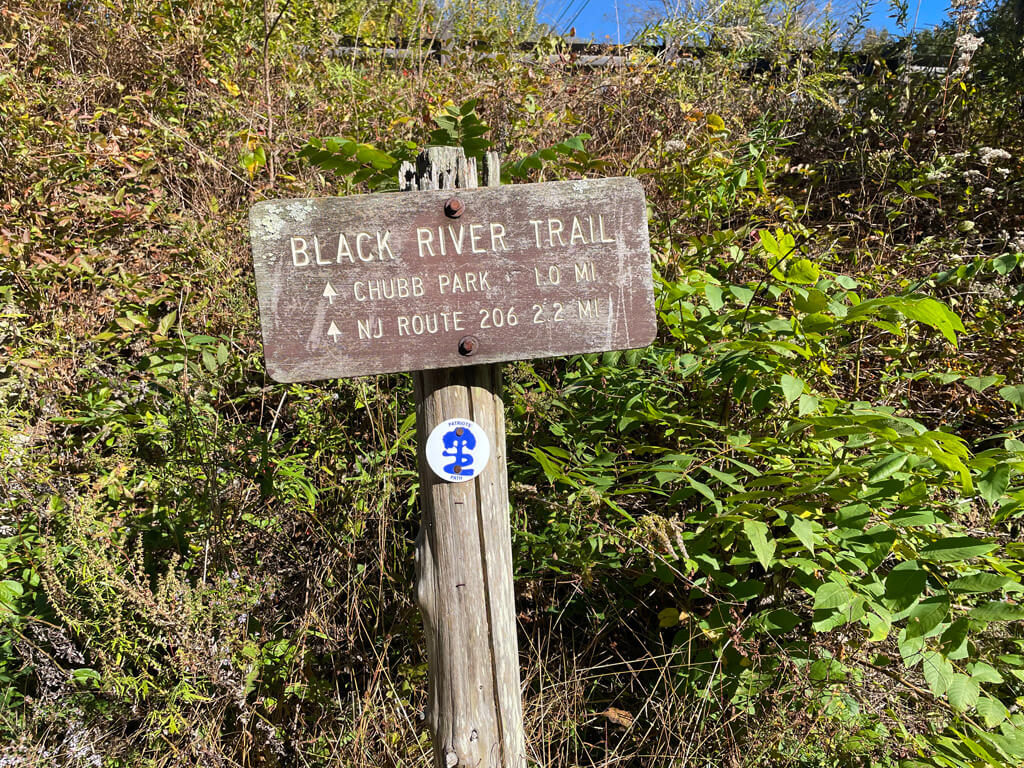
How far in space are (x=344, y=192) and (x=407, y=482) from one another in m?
1.27

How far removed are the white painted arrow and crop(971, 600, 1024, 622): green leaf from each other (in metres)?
1.43

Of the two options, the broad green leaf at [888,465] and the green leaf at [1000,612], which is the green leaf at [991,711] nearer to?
the green leaf at [1000,612]

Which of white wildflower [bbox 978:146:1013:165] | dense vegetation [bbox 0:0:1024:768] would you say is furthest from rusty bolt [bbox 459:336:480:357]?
white wildflower [bbox 978:146:1013:165]

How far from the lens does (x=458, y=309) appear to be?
1.39 meters

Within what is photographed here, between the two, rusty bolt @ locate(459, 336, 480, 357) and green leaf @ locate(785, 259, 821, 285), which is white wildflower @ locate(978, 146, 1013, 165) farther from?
rusty bolt @ locate(459, 336, 480, 357)

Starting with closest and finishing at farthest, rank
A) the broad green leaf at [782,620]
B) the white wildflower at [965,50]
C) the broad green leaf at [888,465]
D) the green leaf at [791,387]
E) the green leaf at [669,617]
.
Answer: the broad green leaf at [888,465]
the green leaf at [791,387]
the broad green leaf at [782,620]
the green leaf at [669,617]
the white wildflower at [965,50]

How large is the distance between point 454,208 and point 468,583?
2.65 ft

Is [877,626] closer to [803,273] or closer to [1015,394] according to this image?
[1015,394]

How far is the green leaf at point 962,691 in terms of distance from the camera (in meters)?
1.46

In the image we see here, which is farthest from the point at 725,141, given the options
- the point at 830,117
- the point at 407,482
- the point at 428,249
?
the point at 428,249

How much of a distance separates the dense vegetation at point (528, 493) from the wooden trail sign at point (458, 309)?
18cm

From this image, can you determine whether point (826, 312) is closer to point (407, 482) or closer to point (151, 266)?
point (407, 482)

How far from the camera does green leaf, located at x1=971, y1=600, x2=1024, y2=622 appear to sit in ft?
4.39

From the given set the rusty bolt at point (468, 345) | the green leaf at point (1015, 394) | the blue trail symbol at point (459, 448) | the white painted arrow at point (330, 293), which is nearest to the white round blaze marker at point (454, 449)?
the blue trail symbol at point (459, 448)
